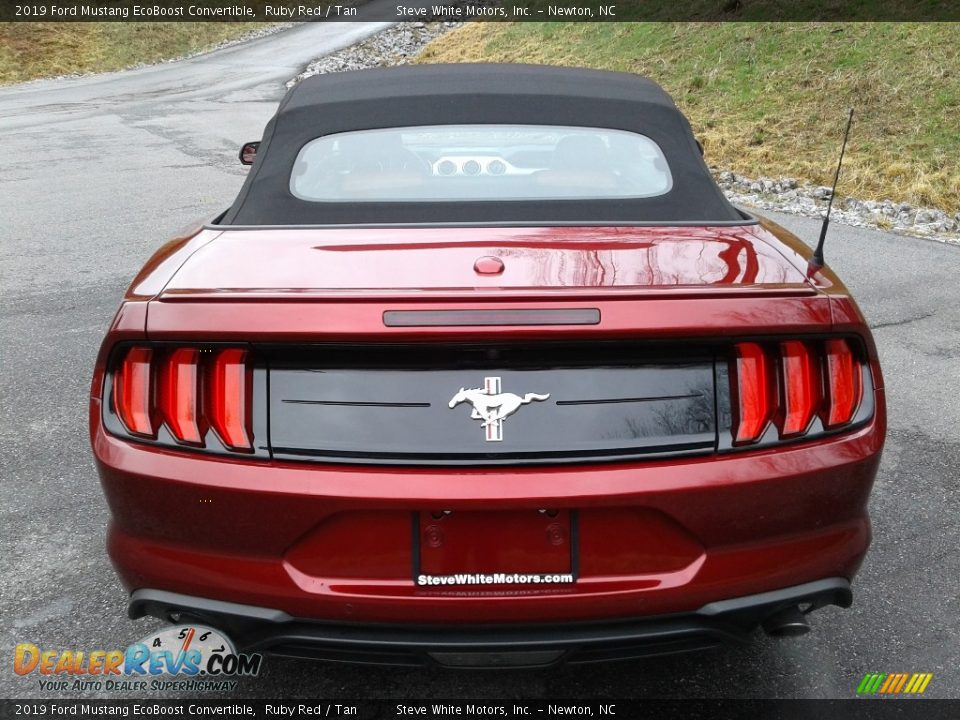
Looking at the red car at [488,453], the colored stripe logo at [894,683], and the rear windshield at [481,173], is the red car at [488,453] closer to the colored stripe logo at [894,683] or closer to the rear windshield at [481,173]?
the colored stripe logo at [894,683]

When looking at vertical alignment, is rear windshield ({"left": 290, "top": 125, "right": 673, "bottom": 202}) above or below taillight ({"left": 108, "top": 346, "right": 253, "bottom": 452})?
above

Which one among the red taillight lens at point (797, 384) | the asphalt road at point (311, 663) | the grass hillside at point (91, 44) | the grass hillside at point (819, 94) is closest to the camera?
the red taillight lens at point (797, 384)

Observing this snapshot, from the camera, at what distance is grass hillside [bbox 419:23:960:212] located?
38.0ft

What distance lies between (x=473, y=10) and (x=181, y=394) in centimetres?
3281

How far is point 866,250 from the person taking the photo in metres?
8.06

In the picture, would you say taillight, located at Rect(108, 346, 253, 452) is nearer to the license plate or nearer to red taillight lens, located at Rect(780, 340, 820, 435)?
the license plate

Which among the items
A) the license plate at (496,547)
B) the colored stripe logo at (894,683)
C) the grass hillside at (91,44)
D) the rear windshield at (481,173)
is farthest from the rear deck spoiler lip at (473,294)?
the grass hillside at (91,44)

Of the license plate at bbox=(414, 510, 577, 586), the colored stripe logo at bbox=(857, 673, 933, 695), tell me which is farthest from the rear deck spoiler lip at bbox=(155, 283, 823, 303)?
the colored stripe logo at bbox=(857, 673, 933, 695)

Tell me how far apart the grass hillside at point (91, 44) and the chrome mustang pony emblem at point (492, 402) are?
28284 mm

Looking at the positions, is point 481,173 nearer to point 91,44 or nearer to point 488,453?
point 488,453

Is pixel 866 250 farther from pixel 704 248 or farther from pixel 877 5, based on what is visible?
pixel 877 5

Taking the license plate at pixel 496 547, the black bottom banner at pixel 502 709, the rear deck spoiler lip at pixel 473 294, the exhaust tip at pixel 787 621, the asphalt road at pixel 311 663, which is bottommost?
the asphalt road at pixel 311 663

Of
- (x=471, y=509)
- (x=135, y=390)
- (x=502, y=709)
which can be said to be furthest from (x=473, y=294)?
(x=502, y=709)

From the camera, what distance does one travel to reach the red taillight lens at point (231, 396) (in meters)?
1.99
